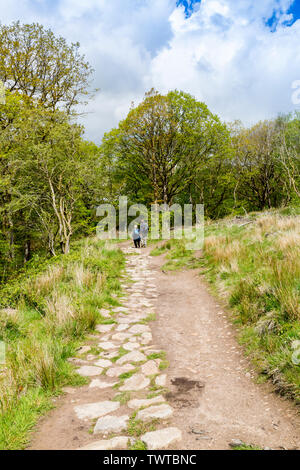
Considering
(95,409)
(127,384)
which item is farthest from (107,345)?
(95,409)

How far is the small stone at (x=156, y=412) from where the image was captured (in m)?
2.76

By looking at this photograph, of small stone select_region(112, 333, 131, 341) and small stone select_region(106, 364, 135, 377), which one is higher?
small stone select_region(112, 333, 131, 341)

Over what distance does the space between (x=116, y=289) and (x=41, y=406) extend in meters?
4.84

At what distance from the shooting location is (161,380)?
3.56m

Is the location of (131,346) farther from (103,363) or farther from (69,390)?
(69,390)

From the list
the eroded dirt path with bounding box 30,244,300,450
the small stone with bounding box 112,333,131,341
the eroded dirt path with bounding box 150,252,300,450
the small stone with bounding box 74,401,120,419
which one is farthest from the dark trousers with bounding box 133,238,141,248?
the small stone with bounding box 74,401,120,419

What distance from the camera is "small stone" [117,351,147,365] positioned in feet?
13.8

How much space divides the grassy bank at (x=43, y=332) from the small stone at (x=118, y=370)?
0.48 m

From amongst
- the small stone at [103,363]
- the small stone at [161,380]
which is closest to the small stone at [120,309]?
the small stone at [103,363]

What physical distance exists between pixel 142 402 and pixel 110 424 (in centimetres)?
49

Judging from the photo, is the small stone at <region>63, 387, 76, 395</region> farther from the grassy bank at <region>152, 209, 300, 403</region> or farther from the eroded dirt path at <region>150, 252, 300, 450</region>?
the grassy bank at <region>152, 209, 300, 403</region>
